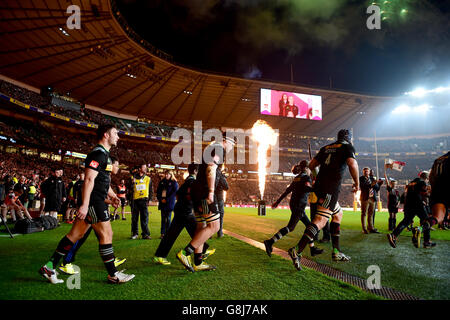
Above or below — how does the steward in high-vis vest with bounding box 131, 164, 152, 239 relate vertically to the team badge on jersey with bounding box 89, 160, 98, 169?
below

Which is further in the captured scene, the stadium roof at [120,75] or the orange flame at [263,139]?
the orange flame at [263,139]

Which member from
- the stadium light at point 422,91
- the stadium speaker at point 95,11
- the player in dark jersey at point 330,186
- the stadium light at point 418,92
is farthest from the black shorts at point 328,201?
the stadium light at point 418,92

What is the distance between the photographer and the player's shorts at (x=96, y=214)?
10.6 feet

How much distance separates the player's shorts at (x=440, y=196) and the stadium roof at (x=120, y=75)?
22.6 meters

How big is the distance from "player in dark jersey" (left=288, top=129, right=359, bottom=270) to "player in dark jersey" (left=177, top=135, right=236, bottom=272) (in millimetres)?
1383

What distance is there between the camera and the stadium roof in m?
20.6

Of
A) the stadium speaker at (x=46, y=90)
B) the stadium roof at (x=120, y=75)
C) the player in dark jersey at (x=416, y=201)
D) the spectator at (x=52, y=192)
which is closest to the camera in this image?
the player in dark jersey at (x=416, y=201)

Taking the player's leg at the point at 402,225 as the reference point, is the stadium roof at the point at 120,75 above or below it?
above

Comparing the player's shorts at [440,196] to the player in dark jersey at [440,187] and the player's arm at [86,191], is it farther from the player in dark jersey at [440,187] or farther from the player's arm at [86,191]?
the player's arm at [86,191]

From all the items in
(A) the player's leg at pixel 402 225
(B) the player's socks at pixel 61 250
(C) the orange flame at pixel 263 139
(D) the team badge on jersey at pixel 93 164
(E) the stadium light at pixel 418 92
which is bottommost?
(A) the player's leg at pixel 402 225

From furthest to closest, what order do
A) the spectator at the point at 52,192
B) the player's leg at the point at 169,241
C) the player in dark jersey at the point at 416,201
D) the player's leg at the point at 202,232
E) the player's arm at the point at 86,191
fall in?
the spectator at the point at 52,192 → the player in dark jersey at the point at 416,201 → the player's leg at the point at 169,241 → the player's leg at the point at 202,232 → the player's arm at the point at 86,191

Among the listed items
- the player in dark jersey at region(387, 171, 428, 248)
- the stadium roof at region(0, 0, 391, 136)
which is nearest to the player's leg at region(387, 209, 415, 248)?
the player in dark jersey at region(387, 171, 428, 248)

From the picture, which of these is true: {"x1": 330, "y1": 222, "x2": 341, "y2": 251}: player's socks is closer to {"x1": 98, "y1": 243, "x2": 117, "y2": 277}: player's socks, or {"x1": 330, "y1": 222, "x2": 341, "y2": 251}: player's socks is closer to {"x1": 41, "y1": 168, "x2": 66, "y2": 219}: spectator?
{"x1": 98, "y1": 243, "x2": 117, "y2": 277}: player's socks
